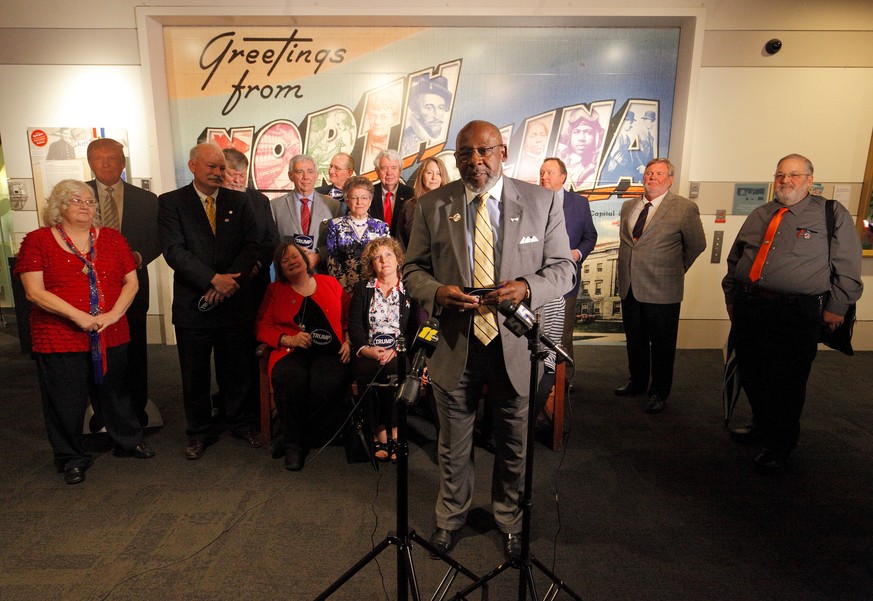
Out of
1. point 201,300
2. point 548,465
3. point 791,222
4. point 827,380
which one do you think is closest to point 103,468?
point 201,300

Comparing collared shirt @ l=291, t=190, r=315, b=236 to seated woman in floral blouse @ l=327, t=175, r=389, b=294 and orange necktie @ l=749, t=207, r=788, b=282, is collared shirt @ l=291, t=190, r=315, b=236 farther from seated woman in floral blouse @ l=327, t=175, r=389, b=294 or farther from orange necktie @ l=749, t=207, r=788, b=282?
orange necktie @ l=749, t=207, r=788, b=282

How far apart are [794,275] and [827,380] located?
2.33 m

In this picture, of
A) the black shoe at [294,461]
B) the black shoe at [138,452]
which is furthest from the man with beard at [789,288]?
the black shoe at [138,452]

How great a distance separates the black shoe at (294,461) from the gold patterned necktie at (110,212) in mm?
1927

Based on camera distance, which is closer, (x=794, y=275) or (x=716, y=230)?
(x=794, y=275)

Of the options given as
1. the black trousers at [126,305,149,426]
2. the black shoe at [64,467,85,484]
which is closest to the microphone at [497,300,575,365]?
the black shoe at [64,467,85,484]

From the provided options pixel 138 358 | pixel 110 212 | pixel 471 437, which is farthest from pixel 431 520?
pixel 110 212

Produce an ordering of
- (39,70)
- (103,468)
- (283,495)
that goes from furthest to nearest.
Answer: (39,70), (103,468), (283,495)

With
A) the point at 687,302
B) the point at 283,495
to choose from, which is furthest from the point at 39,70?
the point at 687,302

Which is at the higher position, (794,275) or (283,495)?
(794,275)

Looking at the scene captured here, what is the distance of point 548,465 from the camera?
3053 millimetres

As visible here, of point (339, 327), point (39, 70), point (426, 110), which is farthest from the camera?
point (426, 110)

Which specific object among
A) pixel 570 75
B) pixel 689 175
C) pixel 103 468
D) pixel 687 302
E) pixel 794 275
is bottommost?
pixel 103 468

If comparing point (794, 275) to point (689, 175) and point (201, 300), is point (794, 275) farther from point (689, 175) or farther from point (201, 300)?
point (201, 300)
